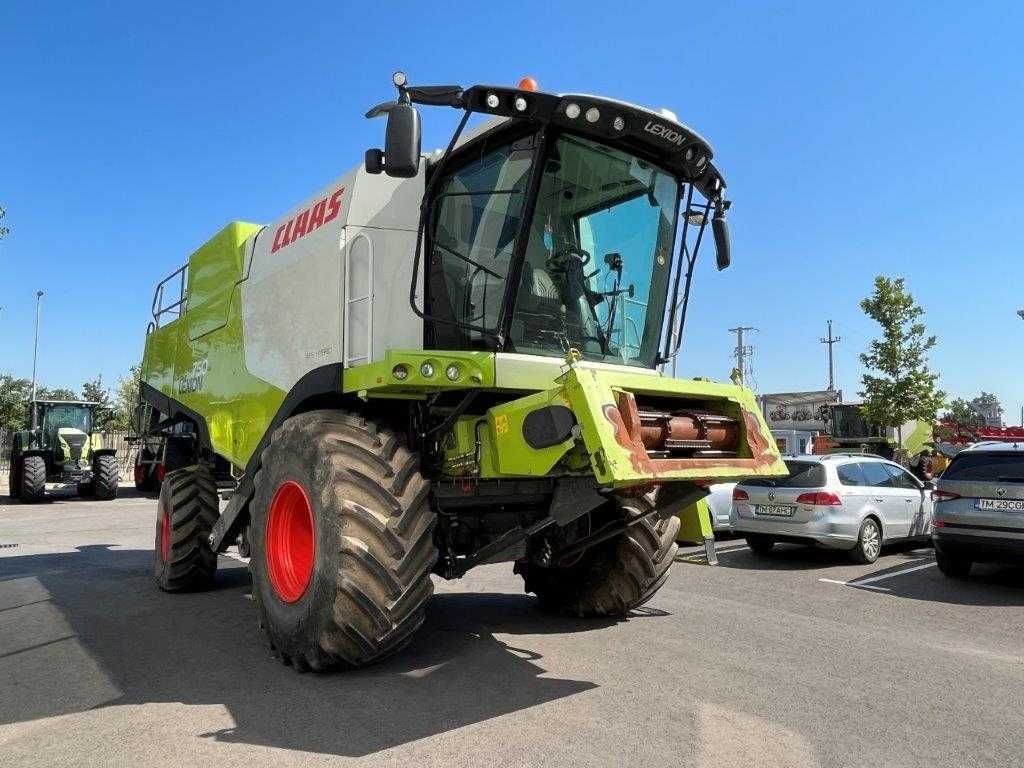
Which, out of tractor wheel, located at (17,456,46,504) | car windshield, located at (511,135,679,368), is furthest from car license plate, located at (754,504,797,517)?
tractor wheel, located at (17,456,46,504)

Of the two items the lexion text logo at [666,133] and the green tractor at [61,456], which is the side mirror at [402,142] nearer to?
the lexion text logo at [666,133]

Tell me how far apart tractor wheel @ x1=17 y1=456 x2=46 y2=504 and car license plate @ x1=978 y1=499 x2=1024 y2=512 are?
65.9 feet

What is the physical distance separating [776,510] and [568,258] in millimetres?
7010

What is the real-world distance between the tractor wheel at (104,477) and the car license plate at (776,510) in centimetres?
1700

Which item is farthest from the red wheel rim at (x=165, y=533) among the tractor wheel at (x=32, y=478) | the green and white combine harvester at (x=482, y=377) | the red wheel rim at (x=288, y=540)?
the tractor wheel at (x=32, y=478)

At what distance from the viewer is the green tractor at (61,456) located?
18.8 m

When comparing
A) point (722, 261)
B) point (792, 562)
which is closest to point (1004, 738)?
point (722, 261)

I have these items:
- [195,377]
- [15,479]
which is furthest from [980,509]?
[15,479]

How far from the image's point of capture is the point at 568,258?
4742 millimetres

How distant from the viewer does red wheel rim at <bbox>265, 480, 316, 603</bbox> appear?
4898 millimetres

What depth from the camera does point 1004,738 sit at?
3799mm

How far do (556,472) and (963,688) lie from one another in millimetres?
3004

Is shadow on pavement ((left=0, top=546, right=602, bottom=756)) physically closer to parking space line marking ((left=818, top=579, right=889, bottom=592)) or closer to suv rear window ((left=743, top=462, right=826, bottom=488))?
parking space line marking ((left=818, top=579, right=889, bottom=592))

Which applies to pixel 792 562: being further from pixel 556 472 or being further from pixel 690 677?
pixel 556 472
